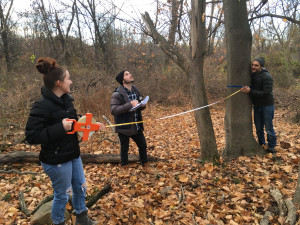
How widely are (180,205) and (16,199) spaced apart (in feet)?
8.61

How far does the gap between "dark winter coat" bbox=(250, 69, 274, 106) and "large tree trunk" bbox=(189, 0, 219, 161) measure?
0.94m

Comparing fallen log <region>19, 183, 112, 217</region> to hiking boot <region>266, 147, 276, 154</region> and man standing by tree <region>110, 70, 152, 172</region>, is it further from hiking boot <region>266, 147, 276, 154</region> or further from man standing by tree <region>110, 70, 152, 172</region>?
hiking boot <region>266, 147, 276, 154</region>

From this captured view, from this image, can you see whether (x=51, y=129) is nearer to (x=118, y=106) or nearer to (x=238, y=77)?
(x=118, y=106)

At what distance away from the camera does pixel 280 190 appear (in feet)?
9.89

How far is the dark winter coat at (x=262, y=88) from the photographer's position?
12.9 feet

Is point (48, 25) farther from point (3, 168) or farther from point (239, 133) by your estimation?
point (239, 133)

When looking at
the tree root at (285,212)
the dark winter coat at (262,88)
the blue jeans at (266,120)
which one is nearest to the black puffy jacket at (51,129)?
the tree root at (285,212)

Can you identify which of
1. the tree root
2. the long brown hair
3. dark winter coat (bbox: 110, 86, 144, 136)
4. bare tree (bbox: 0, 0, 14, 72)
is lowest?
the tree root

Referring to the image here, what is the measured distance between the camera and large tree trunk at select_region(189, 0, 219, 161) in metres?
3.62

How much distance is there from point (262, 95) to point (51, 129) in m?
3.59

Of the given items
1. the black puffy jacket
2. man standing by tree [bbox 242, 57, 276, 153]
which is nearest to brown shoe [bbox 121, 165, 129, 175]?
the black puffy jacket

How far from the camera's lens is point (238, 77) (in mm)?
3932

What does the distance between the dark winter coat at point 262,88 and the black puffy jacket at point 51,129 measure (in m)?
3.23

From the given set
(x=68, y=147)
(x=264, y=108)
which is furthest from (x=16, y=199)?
(x=264, y=108)
